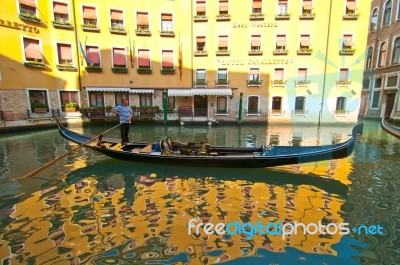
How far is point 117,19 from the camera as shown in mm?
15352

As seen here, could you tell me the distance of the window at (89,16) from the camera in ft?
48.4

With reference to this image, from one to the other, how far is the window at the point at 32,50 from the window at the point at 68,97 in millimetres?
2259

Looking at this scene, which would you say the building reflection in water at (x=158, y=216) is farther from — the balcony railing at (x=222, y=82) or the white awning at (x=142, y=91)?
the balcony railing at (x=222, y=82)

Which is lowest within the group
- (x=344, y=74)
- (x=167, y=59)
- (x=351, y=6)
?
(x=344, y=74)

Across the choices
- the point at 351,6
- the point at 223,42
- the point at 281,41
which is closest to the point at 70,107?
the point at 223,42

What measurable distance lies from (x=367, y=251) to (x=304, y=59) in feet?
51.0

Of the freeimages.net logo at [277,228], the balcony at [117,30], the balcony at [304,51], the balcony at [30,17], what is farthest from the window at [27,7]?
the balcony at [304,51]

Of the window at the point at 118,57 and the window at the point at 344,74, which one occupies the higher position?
Result: the window at the point at 118,57

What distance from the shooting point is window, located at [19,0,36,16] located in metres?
12.9

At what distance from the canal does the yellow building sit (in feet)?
30.6

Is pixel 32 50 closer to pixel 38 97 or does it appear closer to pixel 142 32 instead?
pixel 38 97

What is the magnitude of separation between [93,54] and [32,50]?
10.8 feet

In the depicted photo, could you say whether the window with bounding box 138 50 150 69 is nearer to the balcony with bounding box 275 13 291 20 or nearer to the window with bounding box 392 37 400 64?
the balcony with bounding box 275 13 291 20

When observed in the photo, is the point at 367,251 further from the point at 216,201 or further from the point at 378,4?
the point at 378,4
